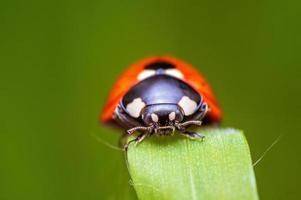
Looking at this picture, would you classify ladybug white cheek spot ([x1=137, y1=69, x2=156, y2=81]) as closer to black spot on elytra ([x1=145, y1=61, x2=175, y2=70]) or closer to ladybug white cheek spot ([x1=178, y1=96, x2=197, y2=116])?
black spot on elytra ([x1=145, y1=61, x2=175, y2=70])

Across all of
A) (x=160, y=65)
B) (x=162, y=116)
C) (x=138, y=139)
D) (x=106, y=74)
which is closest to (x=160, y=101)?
(x=162, y=116)

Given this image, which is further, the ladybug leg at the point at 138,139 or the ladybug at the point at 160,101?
the ladybug at the point at 160,101

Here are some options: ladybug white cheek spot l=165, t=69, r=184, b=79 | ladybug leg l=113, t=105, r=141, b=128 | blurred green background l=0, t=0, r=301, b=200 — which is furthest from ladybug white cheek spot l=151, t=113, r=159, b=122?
blurred green background l=0, t=0, r=301, b=200

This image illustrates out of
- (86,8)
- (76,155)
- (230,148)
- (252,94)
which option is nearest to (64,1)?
(86,8)

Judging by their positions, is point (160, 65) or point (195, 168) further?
point (160, 65)

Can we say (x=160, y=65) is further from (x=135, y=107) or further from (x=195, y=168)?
(x=195, y=168)

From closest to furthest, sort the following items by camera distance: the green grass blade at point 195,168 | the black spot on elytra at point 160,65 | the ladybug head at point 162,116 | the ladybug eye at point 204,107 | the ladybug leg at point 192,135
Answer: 1. the green grass blade at point 195,168
2. the ladybug leg at point 192,135
3. the ladybug head at point 162,116
4. the ladybug eye at point 204,107
5. the black spot on elytra at point 160,65

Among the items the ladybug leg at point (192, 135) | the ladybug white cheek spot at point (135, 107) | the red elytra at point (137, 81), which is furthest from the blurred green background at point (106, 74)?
the ladybug leg at point (192, 135)

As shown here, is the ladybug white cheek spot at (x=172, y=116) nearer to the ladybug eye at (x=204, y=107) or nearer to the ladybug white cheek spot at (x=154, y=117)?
the ladybug white cheek spot at (x=154, y=117)
